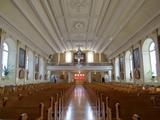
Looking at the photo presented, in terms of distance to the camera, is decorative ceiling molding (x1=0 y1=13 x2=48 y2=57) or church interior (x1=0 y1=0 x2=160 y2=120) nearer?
church interior (x1=0 y1=0 x2=160 y2=120)

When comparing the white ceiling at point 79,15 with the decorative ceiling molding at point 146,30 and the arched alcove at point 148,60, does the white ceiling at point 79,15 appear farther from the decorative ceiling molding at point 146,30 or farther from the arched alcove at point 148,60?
the arched alcove at point 148,60

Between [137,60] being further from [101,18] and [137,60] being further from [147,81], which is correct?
[101,18]

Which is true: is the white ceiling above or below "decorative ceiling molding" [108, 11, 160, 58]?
above

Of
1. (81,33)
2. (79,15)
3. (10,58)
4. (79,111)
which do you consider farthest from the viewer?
(81,33)

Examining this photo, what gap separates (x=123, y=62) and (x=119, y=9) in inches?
307

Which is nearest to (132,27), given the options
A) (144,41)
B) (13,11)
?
(144,41)

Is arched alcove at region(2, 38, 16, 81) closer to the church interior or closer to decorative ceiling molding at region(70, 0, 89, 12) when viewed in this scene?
the church interior

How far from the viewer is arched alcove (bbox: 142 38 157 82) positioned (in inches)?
463

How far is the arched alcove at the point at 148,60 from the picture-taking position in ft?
38.6

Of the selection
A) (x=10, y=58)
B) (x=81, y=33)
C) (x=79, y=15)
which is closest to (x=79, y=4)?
(x=79, y=15)

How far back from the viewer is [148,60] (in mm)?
12008

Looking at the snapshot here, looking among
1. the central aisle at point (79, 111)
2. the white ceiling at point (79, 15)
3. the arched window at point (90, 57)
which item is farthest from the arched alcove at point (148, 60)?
the arched window at point (90, 57)

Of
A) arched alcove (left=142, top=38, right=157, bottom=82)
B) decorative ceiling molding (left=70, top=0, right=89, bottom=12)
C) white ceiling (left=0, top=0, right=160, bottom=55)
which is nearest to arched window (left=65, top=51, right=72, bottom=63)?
white ceiling (left=0, top=0, right=160, bottom=55)

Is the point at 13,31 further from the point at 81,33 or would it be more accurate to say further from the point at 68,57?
the point at 68,57
